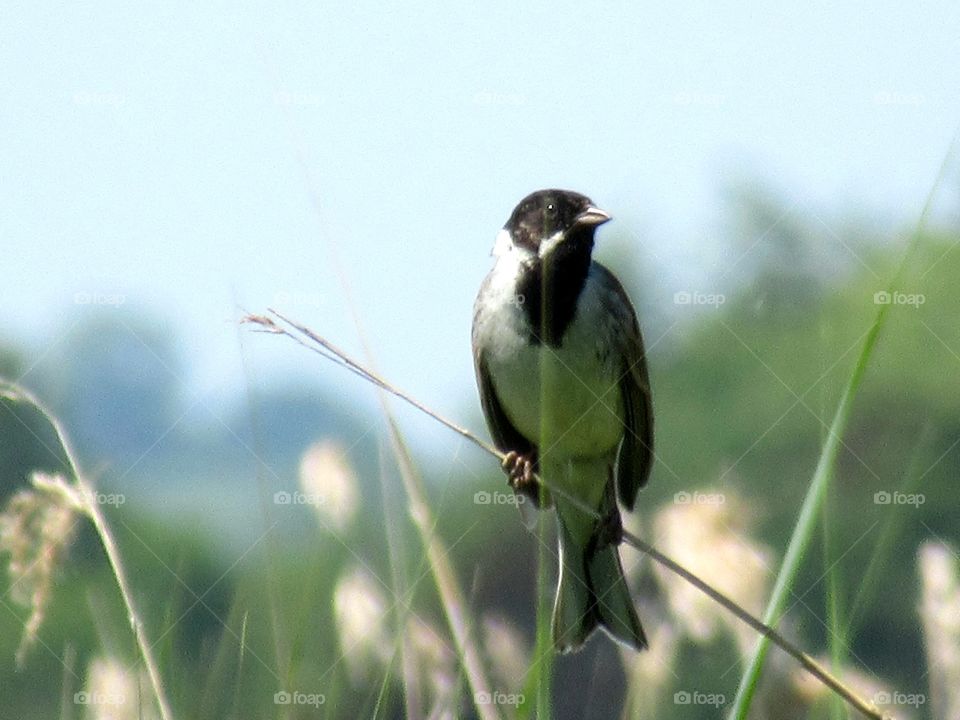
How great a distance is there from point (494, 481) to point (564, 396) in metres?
4.16

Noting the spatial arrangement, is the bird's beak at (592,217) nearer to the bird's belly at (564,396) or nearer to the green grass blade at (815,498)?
the bird's belly at (564,396)

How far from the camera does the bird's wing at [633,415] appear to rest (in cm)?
428

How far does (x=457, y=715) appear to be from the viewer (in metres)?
2.18

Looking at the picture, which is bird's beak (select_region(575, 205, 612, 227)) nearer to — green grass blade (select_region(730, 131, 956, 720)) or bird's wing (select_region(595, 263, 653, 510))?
bird's wing (select_region(595, 263, 653, 510))

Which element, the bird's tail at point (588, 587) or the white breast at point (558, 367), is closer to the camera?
the bird's tail at point (588, 587)

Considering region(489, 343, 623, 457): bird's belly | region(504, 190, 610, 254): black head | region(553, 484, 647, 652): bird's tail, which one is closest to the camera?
region(553, 484, 647, 652): bird's tail

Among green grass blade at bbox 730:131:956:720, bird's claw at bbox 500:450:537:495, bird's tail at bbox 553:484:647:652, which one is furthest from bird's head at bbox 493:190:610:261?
green grass blade at bbox 730:131:956:720

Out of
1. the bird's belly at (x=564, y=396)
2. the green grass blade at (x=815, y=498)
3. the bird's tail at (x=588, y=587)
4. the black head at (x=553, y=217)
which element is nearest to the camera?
the green grass blade at (x=815, y=498)

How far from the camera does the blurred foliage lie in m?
2.38

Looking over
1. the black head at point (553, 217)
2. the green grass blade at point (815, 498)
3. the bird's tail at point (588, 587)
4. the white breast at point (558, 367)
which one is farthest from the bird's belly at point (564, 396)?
the green grass blade at point (815, 498)

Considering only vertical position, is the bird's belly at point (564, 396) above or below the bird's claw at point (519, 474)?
above

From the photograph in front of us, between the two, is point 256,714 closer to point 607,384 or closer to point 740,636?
point 740,636

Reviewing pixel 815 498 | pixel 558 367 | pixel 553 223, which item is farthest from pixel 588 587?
pixel 815 498

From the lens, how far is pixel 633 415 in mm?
4367
